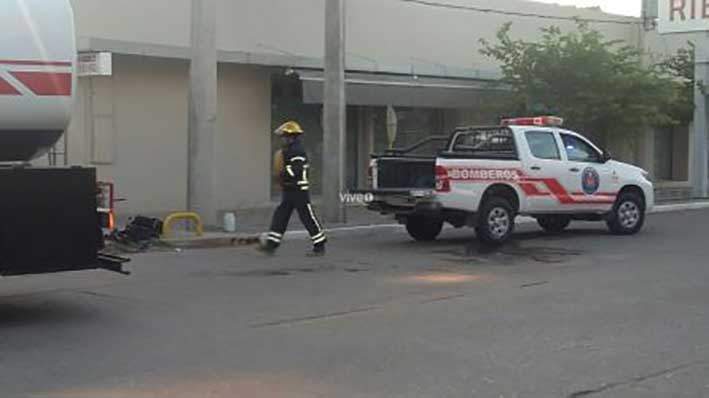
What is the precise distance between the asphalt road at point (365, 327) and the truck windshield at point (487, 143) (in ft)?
7.24

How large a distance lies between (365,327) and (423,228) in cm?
802

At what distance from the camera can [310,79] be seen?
70.9 ft

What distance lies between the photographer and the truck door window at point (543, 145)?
1631cm

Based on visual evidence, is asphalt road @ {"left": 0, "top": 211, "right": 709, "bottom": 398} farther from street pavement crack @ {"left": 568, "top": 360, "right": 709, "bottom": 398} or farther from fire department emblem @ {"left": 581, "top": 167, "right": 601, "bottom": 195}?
fire department emblem @ {"left": 581, "top": 167, "right": 601, "bottom": 195}

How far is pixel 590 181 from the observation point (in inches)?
668

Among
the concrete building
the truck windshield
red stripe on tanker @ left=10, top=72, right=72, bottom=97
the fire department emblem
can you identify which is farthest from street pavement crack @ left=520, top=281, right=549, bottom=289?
the concrete building

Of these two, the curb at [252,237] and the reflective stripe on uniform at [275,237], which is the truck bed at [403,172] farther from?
the reflective stripe on uniform at [275,237]

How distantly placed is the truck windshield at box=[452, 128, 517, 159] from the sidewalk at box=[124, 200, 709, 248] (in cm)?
238

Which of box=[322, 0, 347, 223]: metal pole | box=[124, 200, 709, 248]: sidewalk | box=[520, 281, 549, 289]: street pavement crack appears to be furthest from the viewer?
box=[322, 0, 347, 223]: metal pole

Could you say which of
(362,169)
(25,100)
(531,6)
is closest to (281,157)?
(25,100)

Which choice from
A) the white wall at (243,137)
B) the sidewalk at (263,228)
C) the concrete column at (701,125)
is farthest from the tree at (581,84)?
the white wall at (243,137)

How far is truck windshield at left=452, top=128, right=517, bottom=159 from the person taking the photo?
1612 cm

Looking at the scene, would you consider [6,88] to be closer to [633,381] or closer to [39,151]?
[39,151]

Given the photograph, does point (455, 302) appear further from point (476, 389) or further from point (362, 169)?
point (362, 169)
